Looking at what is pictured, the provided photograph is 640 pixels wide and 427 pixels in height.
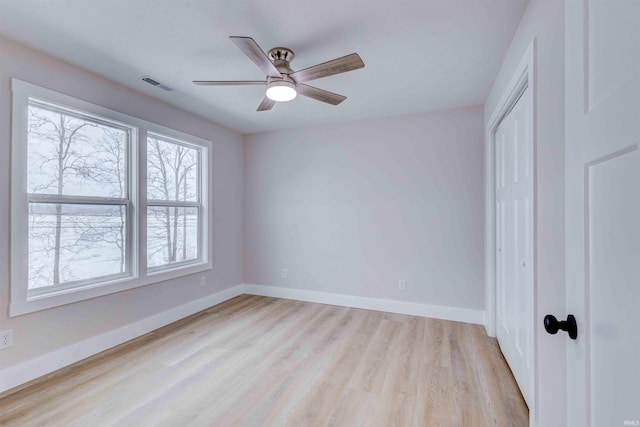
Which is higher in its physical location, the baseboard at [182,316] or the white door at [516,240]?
the white door at [516,240]

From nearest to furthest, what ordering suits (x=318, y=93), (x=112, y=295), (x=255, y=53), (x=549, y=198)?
1. (x=549, y=198)
2. (x=255, y=53)
3. (x=318, y=93)
4. (x=112, y=295)

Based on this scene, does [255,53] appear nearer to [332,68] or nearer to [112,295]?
[332,68]

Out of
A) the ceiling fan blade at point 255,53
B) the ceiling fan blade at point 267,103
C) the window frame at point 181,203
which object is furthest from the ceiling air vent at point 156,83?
the ceiling fan blade at point 255,53

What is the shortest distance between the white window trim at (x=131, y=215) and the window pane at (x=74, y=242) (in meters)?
0.10

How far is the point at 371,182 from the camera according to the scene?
12.5 ft

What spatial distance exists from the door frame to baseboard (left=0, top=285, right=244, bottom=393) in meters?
3.28

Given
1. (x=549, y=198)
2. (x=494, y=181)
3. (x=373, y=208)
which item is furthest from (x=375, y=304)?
(x=549, y=198)

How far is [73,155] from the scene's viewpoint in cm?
250

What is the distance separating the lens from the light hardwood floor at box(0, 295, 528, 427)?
1797 millimetres

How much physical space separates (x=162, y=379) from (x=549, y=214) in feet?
9.04

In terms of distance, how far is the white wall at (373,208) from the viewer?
11.1 feet

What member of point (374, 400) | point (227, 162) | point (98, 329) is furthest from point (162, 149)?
point (374, 400)

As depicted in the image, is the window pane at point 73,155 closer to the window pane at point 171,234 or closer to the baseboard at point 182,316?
the window pane at point 171,234

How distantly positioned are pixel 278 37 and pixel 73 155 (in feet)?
6.74
